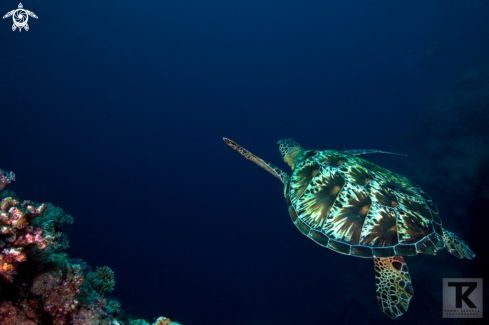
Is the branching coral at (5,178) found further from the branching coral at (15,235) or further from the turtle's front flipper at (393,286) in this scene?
the turtle's front flipper at (393,286)

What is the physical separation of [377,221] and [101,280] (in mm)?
3747

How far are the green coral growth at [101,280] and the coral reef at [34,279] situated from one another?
25.1 inches

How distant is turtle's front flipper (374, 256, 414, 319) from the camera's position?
3025mm

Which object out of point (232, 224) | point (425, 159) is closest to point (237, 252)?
point (232, 224)

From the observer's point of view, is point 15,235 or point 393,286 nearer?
point 15,235

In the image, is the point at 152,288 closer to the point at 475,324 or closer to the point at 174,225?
the point at 174,225

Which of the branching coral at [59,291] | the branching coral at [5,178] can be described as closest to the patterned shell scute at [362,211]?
the branching coral at [59,291]

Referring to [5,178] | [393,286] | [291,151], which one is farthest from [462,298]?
[5,178]

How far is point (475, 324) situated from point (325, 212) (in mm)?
4540

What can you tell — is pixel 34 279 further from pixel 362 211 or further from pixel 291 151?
pixel 291 151

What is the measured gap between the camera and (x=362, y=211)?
3197 mm

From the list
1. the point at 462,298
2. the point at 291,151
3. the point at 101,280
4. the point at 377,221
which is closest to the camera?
the point at 101,280

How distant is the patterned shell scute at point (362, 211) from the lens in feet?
9.84

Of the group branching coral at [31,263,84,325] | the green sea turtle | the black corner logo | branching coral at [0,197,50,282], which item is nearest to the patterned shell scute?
the green sea turtle
